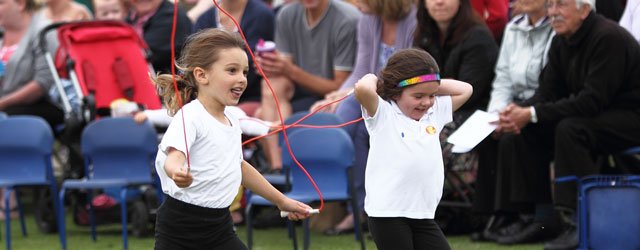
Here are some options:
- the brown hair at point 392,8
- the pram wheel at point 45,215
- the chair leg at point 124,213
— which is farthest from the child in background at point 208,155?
the pram wheel at point 45,215

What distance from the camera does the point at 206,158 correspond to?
5.18 m

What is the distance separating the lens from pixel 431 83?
5.58 metres

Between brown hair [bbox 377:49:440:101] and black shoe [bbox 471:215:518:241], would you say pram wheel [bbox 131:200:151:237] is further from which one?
brown hair [bbox 377:49:440:101]

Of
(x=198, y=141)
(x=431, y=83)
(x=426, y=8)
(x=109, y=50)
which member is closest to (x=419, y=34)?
(x=426, y=8)

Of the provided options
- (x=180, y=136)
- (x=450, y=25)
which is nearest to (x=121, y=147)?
(x=450, y=25)

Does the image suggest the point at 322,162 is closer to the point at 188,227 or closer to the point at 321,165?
the point at 321,165

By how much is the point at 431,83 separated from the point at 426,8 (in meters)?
3.35

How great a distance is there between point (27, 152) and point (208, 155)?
15.2 ft

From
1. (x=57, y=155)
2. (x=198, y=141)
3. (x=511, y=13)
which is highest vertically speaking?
(x=198, y=141)

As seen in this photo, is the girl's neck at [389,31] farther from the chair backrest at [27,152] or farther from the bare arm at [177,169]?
the bare arm at [177,169]

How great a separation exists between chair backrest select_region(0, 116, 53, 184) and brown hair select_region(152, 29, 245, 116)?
4194 mm

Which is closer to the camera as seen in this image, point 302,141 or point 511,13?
point 302,141

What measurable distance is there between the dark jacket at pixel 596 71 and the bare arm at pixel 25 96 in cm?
477

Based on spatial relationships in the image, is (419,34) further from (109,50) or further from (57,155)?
(57,155)
